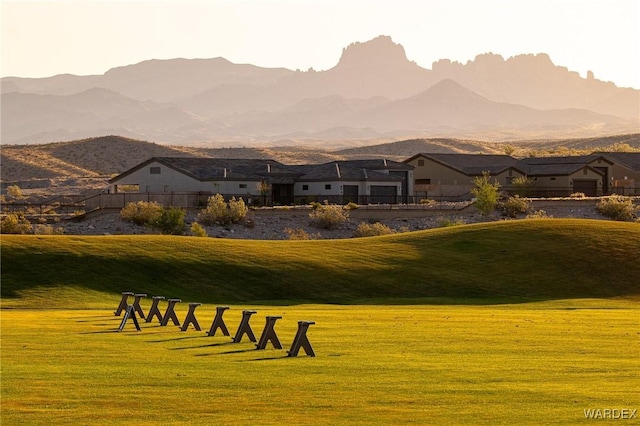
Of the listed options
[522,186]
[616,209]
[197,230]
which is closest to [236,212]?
[197,230]

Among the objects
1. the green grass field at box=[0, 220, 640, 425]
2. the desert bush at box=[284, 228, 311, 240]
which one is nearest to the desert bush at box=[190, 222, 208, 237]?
the desert bush at box=[284, 228, 311, 240]

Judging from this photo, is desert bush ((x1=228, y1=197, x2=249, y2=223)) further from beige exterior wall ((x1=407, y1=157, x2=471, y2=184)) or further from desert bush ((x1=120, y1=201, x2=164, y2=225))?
beige exterior wall ((x1=407, y1=157, x2=471, y2=184))

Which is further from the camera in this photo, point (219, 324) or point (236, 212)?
point (236, 212)

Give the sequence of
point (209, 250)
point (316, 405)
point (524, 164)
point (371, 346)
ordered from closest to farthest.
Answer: point (316, 405), point (371, 346), point (209, 250), point (524, 164)

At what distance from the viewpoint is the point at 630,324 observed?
3647cm

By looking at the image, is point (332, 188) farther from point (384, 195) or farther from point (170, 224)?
point (170, 224)

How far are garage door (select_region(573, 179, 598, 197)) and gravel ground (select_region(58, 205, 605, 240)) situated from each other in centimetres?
2213

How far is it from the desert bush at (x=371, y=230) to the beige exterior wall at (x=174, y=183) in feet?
76.0

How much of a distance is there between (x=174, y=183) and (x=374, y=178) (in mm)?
24115

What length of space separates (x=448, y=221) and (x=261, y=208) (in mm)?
20223

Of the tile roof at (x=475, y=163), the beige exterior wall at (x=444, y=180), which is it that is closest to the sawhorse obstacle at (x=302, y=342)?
the beige exterior wall at (x=444, y=180)

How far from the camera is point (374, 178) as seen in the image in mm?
125812

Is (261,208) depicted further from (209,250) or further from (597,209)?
(209,250)

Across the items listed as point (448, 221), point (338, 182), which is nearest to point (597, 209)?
point (448, 221)
